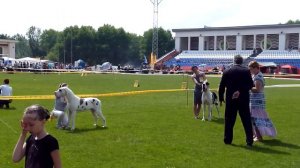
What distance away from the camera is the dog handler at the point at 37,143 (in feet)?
13.7

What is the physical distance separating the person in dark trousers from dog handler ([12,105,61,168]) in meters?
6.14

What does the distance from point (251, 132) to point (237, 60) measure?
163 centimetres

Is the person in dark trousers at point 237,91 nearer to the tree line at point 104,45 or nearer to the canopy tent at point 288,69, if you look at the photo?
the canopy tent at point 288,69

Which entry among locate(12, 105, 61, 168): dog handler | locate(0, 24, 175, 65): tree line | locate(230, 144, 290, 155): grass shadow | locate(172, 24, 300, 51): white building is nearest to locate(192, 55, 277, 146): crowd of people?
locate(230, 144, 290, 155): grass shadow

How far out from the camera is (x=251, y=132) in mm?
10156

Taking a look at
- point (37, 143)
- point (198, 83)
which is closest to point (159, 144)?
point (198, 83)

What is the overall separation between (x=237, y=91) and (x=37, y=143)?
6.30 meters

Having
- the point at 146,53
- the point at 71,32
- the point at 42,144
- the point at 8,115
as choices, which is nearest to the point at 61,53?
the point at 71,32

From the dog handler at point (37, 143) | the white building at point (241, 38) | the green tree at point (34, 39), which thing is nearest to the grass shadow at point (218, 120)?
the dog handler at point (37, 143)

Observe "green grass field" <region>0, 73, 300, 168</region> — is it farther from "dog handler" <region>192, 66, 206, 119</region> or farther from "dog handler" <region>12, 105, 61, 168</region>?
"dog handler" <region>12, 105, 61, 168</region>

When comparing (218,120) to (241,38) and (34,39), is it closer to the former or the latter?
(241,38)

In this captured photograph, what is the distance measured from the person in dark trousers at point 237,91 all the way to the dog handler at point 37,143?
20.1ft

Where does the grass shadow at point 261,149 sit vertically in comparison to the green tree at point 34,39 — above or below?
below

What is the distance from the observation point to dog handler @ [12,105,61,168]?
4.18 m
